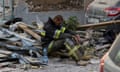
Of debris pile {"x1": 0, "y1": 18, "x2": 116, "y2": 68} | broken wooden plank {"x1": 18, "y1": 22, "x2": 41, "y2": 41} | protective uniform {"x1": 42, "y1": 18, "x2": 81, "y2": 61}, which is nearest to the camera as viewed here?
debris pile {"x1": 0, "y1": 18, "x2": 116, "y2": 68}

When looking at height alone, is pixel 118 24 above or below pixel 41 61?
above

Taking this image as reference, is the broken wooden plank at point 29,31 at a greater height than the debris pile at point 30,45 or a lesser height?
greater

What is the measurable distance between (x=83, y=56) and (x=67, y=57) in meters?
0.50

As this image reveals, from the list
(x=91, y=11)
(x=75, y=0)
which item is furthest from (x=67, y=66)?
(x=75, y=0)

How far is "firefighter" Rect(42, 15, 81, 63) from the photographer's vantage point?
11.8 meters

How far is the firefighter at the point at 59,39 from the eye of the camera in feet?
38.8

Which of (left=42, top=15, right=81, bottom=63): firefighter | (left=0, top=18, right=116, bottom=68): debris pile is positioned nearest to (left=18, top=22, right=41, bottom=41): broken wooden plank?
(left=0, top=18, right=116, bottom=68): debris pile

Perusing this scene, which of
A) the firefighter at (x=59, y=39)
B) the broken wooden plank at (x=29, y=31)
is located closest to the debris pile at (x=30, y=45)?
the broken wooden plank at (x=29, y=31)

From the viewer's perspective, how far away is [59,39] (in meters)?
11.9

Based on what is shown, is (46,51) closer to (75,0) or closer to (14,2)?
(14,2)

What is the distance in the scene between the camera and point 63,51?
12.2 metres

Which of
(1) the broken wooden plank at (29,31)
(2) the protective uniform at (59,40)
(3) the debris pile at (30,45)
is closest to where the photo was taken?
(3) the debris pile at (30,45)

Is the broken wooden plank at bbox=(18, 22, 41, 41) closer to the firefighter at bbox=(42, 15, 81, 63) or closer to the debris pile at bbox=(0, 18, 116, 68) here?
the debris pile at bbox=(0, 18, 116, 68)

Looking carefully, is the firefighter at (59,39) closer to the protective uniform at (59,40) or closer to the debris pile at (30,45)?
the protective uniform at (59,40)
